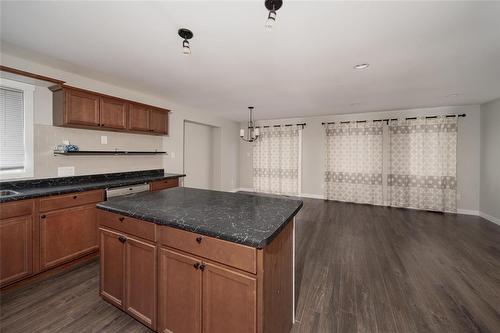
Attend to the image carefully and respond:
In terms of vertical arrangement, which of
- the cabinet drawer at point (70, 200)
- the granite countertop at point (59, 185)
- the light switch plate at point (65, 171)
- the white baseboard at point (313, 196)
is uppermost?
the light switch plate at point (65, 171)

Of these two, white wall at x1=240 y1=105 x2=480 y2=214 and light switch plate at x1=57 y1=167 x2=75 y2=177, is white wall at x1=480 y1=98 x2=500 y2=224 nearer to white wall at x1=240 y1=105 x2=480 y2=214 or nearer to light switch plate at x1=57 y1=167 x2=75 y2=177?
white wall at x1=240 y1=105 x2=480 y2=214

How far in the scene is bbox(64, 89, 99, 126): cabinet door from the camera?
8.99 ft

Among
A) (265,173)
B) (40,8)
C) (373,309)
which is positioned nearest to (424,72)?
Result: (373,309)

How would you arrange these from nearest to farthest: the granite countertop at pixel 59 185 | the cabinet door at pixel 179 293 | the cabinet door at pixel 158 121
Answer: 1. the cabinet door at pixel 179 293
2. the granite countertop at pixel 59 185
3. the cabinet door at pixel 158 121

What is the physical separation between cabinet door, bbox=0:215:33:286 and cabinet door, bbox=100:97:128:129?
1592 millimetres

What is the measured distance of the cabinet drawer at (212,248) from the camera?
1111mm

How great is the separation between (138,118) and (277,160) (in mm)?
4136

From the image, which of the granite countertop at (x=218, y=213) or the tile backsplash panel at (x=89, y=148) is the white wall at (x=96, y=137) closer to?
the tile backsplash panel at (x=89, y=148)

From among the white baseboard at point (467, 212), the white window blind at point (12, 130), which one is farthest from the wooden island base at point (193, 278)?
Answer: the white baseboard at point (467, 212)

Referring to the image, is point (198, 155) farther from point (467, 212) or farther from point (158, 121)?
point (467, 212)

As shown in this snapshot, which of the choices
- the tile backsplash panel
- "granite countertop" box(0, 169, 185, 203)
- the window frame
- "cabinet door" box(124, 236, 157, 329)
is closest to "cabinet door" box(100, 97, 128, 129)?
the tile backsplash panel

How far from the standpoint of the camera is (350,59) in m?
2.41

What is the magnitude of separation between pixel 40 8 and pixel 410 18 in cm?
300

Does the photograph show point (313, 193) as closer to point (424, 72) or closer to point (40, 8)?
point (424, 72)
